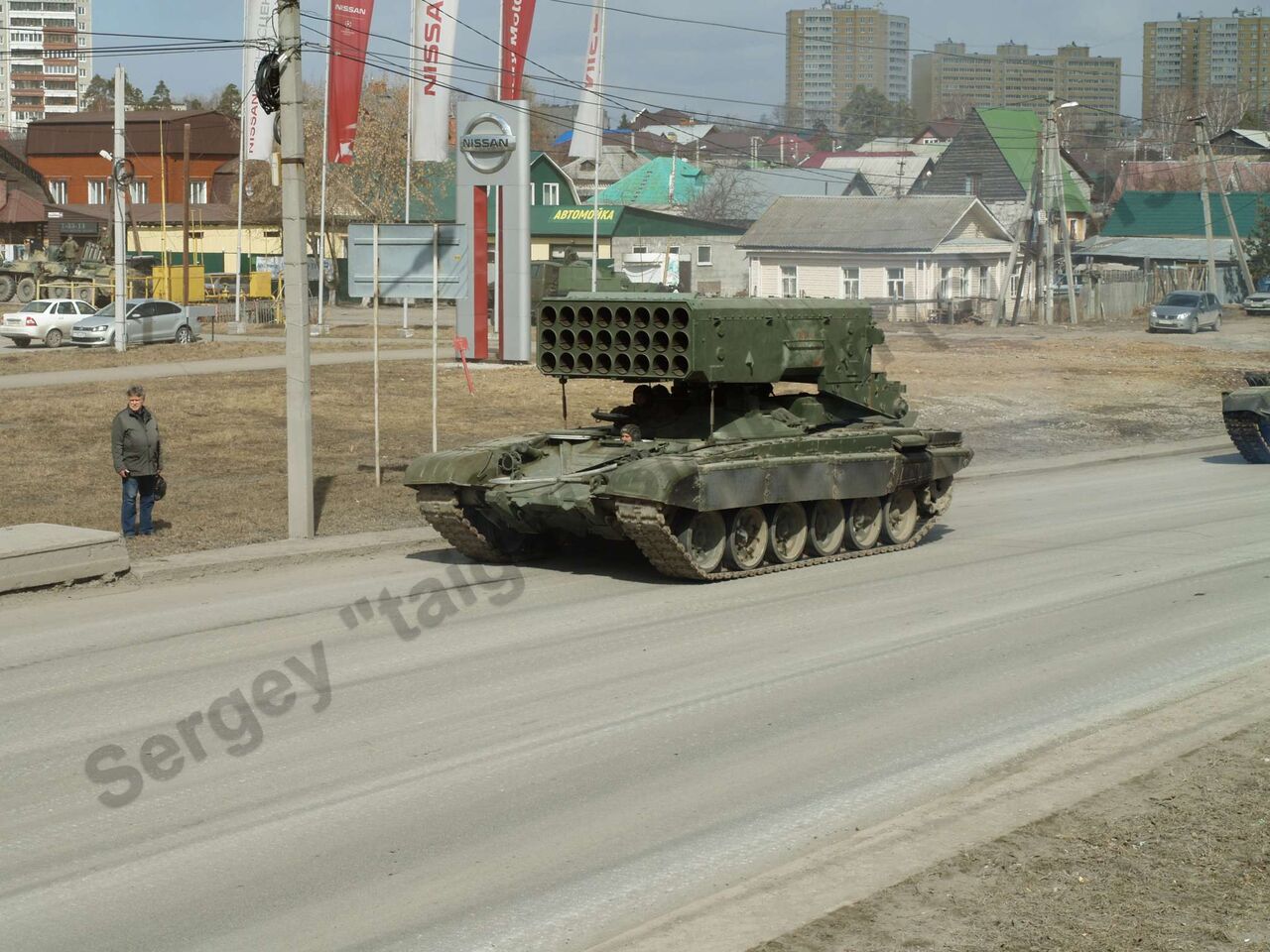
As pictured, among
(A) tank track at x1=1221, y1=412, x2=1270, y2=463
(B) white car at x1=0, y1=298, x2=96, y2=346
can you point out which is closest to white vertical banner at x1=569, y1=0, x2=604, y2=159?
(B) white car at x1=0, y1=298, x2=96, y2=346

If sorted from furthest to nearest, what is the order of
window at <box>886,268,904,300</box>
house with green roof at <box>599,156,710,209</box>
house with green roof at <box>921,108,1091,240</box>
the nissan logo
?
house with green roof at <box>599,156,710,209</box>
house with green roof at <box>921,108,1091,240</box>
window at <box>886,268,904,300</box>
the nissan logo

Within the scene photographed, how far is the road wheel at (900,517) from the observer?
53.9 feet

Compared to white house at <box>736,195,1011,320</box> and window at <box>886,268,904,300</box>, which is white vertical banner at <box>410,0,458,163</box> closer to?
white house at <box>736,195,1011,320</box>

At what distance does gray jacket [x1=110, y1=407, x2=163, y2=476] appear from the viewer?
15.9m

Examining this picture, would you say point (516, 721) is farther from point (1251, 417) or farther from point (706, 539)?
point (1251, 417)

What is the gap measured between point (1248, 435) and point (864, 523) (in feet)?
A: 35.0

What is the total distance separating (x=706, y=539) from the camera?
1438 centimetres

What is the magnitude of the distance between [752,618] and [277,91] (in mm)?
7722

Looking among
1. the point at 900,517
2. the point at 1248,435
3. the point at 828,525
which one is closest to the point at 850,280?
the point at 1248,435

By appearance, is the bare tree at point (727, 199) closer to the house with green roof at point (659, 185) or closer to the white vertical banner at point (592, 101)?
the house with green roof at point (659, 185)

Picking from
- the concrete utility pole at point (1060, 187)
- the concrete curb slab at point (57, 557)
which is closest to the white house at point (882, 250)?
the concrete utility pole at point (1060, 187)

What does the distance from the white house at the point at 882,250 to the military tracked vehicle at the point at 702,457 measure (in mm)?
43838

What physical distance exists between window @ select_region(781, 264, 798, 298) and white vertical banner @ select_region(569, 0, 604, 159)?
26.3m

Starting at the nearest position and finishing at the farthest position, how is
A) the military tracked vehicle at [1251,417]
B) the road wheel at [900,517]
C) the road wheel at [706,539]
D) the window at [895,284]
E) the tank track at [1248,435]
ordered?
the road wheel at [706,539] < the road wheel at [900,517] < the military tracked vehicle at [1251,417] < the tank track at [1248,435] < the window at [895,284]
